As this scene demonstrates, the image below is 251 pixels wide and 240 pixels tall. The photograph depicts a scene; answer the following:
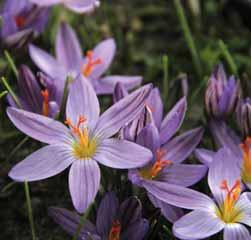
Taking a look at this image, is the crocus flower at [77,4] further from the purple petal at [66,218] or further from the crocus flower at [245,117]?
the purple petal at [66,218]

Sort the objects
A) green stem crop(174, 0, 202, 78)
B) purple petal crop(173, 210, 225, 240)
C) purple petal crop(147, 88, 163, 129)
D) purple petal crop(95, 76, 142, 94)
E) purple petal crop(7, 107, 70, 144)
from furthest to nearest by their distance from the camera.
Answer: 1. green stem crop(174, 0, 202, 78)
2. purple petal crop(95, 76, 142, 94)
3. purple petal crop(147, 88, 163, 129)
4. purple petal crop(7, 107, 70, 144)
5. purple petal crop(173, 210, 225, 240)

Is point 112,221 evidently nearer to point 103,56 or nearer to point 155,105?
point 155,105

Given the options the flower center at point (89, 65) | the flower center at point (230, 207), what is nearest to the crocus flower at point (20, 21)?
the flower center at point (89, 65)

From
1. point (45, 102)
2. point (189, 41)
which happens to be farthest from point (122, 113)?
point (189, 41)

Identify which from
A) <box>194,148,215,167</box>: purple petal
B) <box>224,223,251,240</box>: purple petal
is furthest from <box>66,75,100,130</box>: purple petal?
<box>224,223,251,240</box>: purple petal

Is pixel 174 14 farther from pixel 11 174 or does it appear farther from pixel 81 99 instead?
pixel 11 174

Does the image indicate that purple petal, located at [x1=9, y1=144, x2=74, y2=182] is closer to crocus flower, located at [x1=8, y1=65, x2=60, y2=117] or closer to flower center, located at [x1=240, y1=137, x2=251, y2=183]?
crocus flower, located at [x1=8, y1=65, x2=60, y2=117]
